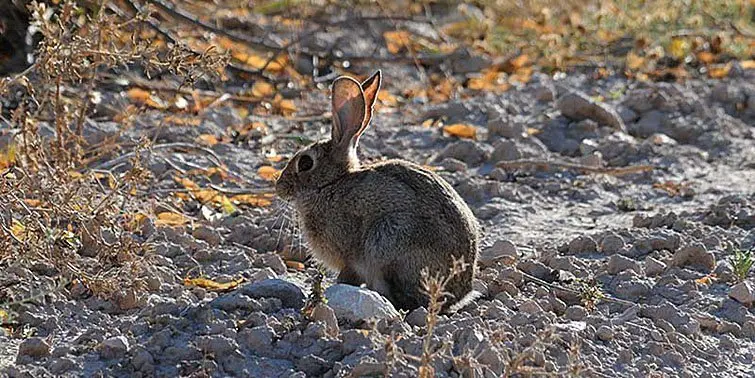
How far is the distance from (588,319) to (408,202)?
808 mm

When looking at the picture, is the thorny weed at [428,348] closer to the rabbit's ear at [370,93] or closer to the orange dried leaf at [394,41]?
the rabbit's ear at [370,93]

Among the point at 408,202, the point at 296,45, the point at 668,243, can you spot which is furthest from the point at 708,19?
the point at 408,202

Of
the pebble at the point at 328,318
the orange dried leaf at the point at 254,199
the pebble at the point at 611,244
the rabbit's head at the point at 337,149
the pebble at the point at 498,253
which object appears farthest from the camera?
the orange dried leaf at the point at 254,199

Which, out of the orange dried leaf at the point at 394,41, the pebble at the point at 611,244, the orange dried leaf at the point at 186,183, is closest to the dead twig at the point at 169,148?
the orange dried leaf at the point at 186,183

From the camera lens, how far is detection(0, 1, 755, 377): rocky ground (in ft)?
14.7

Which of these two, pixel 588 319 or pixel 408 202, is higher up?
pixel 408 202

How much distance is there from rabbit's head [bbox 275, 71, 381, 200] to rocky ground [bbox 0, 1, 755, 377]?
11.8 inches

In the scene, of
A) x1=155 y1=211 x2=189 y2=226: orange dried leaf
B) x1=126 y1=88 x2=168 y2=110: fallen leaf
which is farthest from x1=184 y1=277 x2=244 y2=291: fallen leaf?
x1=126 y1=88 x2=168 y2=110: fallen leaf

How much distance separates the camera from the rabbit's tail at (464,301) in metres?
5.15

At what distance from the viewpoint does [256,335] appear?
180 inches

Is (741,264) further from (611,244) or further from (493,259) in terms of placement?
(493,259)

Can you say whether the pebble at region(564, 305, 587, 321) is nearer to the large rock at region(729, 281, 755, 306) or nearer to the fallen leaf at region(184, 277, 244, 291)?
the large rock at region(729, 281, 755, 306)

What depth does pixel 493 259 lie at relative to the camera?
19.3 feet

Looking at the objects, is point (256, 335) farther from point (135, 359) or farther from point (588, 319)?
point (588, 319)
